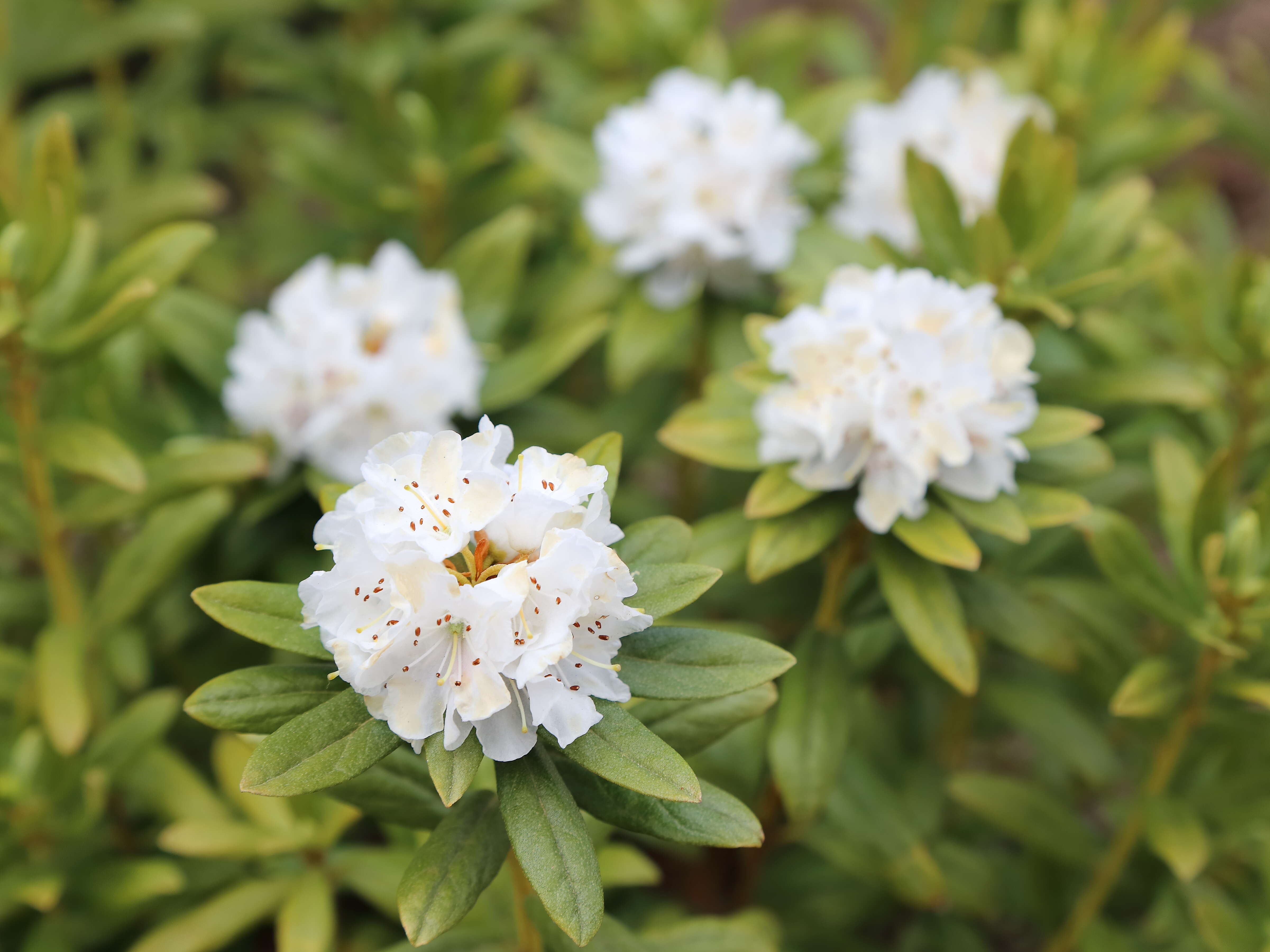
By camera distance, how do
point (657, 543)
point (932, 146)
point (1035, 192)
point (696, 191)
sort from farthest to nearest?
point (932, 146) < point (696, 191) < point (1035, 192) < point (657, 543)

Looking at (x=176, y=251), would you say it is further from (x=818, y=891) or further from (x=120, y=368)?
(x=818, y=891)

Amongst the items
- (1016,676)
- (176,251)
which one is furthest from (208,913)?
(1016,676)

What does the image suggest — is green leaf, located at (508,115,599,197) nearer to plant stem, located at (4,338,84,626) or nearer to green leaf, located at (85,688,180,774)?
plant stem, located at (4,338,84,626)

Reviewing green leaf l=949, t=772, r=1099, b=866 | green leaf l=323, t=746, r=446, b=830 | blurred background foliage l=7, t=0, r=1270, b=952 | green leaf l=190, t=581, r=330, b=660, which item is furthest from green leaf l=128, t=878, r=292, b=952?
green leaf l=949, t=772, r=1099, b=866

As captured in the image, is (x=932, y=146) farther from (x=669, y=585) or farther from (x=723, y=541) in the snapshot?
(x=669, y=585)

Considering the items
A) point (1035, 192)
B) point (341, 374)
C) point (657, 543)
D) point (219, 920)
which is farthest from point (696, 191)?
point (219, 920)

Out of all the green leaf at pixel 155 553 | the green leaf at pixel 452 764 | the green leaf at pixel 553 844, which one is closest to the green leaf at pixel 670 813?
the green leaf at pixel 553 844
